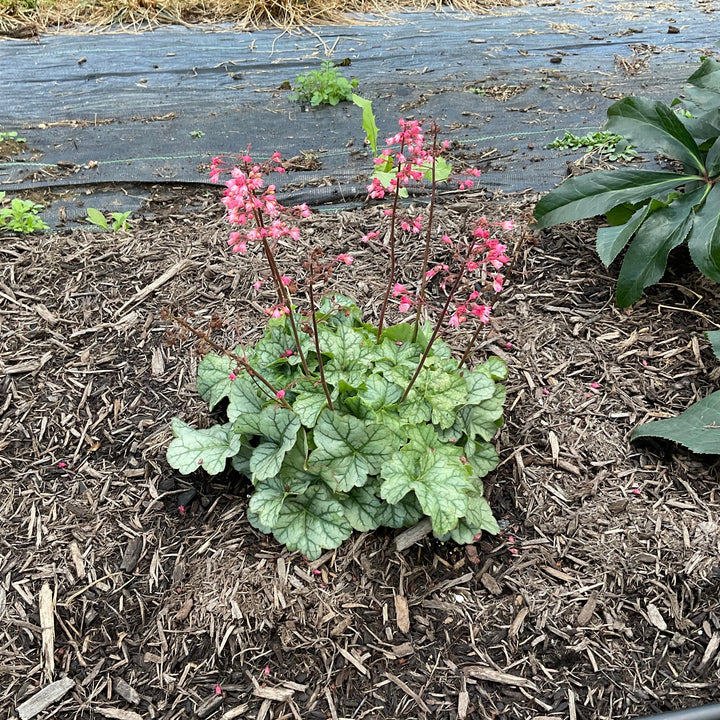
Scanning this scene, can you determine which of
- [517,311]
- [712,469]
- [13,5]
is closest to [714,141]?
[517,311]

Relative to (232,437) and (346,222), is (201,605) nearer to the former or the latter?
(232,437)

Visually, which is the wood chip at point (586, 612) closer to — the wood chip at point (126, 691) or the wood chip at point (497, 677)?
the wood chip at point (497, 677)

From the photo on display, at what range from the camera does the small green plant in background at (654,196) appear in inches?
101

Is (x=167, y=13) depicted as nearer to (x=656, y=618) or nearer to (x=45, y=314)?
(x=45, y=314)

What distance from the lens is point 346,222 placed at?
10.7 ft

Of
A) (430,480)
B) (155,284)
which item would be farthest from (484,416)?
(155,284)

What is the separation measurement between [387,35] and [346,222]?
316 cm

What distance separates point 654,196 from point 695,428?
Result: 3.78ft

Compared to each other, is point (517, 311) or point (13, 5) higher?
point (13, 5)

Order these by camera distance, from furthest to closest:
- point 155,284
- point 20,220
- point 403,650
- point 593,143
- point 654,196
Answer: point 593,143 < point 20,220 < point 155,284 < point 654,196 < point 403,650

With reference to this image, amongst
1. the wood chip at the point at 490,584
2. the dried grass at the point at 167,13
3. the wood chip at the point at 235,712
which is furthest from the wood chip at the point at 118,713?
the dried grass at the point at 167,13

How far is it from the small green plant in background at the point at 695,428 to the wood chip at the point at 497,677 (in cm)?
97

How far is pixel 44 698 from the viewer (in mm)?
1723

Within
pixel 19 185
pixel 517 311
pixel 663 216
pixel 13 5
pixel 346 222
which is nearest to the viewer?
pixel 663 216
